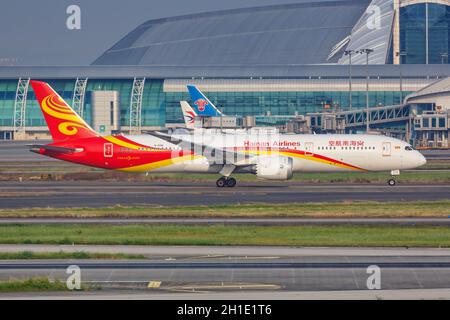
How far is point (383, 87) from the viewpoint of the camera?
159750mm

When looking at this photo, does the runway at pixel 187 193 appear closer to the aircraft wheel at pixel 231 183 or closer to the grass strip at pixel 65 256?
the aircraft wheel at pixel 231 183

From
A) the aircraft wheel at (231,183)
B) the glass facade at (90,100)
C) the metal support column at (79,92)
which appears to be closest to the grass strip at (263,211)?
the aircraft wheel at (231,183)

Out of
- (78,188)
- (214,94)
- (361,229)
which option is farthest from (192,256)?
(214,94)

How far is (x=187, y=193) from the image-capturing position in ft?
213

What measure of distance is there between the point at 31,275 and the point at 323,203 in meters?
26.9

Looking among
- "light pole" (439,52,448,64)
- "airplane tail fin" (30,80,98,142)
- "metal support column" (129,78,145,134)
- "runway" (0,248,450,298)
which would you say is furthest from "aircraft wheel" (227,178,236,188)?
"light pole" (439,52,448,64)

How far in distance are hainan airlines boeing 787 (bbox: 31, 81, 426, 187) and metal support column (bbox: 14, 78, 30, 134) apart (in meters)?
93.5

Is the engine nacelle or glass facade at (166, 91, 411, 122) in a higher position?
glass facade at (166, 91, 411, 122)

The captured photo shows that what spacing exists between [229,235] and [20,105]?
128m

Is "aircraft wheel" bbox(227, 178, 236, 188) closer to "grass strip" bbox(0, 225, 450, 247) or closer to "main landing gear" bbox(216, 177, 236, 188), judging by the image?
"main landing gear" bbox(216, 177, 236, 188)

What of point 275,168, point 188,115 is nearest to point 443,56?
point 188,115

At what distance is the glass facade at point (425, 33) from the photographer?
180m

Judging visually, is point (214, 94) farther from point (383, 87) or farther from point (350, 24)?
point (350, 24)

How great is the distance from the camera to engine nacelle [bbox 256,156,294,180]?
69875mm
